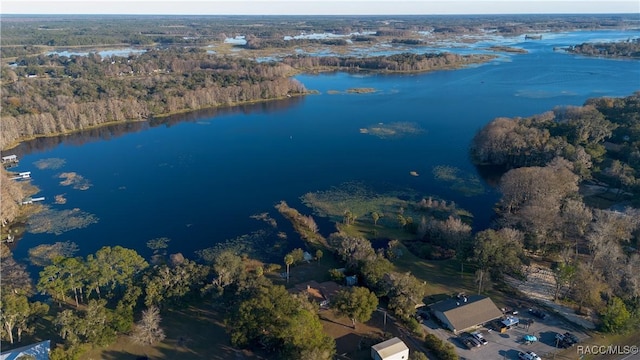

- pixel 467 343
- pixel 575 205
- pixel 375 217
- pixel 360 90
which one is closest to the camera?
pixel 467 343

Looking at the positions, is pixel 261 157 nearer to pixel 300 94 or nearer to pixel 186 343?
pixel 186 343

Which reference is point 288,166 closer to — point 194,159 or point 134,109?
point 194,159

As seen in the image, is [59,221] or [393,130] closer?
[59,221]

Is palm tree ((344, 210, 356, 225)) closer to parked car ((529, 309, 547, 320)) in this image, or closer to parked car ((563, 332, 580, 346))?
parked car ((529, 309, 547, 320))

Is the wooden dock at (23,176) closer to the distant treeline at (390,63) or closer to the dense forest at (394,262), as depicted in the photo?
the dense forest at (394,262)

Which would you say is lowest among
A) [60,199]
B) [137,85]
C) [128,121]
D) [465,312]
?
[465,312]

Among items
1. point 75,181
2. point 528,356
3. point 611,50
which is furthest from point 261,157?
point 611,50
